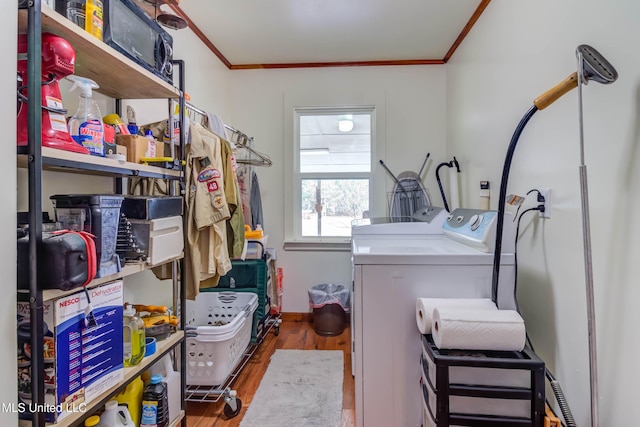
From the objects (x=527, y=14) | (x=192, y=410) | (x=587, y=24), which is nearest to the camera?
(x=587, y=24)

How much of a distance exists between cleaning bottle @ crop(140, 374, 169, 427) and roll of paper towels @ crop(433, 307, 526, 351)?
118cm

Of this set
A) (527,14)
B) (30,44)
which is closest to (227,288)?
(30,44)

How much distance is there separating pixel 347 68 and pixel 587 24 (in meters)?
2.24

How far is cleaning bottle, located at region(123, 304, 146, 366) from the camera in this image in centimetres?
125

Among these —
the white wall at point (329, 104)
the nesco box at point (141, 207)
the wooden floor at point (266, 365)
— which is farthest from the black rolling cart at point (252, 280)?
the nesco box at point (141, 207)

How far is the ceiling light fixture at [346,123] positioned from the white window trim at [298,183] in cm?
6

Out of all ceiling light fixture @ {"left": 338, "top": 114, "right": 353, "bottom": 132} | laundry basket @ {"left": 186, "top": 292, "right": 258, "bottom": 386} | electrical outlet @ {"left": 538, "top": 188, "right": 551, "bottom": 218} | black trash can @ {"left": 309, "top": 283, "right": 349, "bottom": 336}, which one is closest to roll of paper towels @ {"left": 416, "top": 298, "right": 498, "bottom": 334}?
electrical outlet @ {"left": 538, "top": 188, "right": 551, "bottom": 218}

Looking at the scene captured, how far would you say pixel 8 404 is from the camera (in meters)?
0.79

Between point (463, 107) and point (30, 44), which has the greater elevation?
point (463, 107)

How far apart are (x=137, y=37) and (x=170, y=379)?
4.85 feet

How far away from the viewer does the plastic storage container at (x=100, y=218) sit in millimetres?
1022

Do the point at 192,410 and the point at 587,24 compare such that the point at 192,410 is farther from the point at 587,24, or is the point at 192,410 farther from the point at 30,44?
the point at 587,24

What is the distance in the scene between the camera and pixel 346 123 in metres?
3.28

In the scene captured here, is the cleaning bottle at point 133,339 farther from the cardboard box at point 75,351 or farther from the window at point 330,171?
the window at point 330,171
